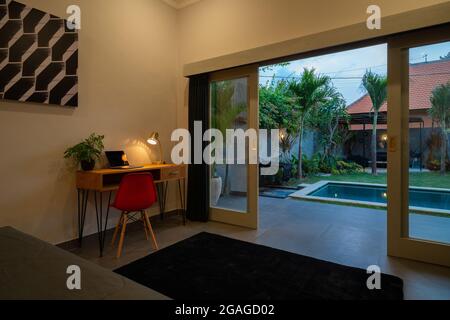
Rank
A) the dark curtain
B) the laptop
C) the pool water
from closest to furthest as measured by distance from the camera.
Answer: the laptop < the dark curtain < the pool water

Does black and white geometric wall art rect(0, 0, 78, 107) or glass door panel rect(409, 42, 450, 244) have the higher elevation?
black and white geometric wall art rect(0, 0, 78, 107)

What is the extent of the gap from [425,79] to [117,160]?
3.42m

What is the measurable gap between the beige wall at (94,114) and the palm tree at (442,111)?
3277 mm

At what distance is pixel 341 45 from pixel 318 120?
6.21 metres

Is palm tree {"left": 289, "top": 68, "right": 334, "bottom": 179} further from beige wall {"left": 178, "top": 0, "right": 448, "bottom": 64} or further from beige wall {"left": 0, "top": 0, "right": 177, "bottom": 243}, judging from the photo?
beige wall {"left": 0, "top": 0, "right": 177, "bottom": 243}

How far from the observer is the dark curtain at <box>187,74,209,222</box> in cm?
375

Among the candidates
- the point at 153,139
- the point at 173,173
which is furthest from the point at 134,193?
the point at 153,139

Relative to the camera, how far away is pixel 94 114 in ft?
9.87

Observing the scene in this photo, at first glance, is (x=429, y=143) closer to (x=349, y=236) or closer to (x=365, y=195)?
(x=349, y=236)

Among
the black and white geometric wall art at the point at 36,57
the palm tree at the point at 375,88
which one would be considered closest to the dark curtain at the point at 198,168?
the black and white geometric wall art at the point at 36,57

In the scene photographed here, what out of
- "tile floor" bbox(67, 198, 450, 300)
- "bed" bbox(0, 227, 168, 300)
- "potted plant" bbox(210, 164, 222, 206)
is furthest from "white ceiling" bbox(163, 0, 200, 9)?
"bed" bbox(0, 227, 168, 300)

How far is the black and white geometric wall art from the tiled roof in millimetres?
3492

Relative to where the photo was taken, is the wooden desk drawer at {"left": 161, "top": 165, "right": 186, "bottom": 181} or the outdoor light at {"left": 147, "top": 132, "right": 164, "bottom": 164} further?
the outdoor light at {"left": 147, "top": 132, "right": 164, "bottom": 164}

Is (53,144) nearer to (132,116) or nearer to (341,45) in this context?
(132,116)
